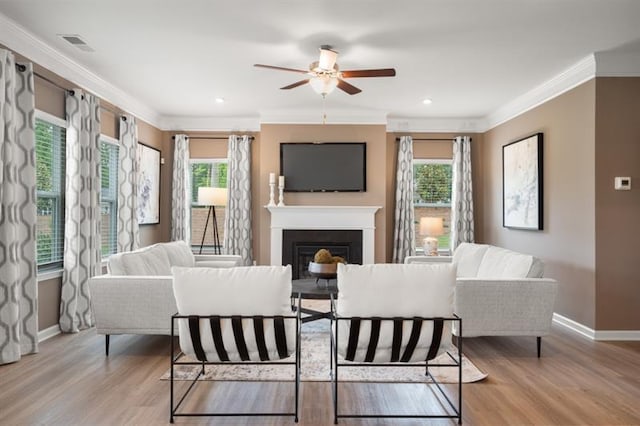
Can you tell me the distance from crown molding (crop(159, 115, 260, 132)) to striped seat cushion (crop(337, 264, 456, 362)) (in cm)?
512

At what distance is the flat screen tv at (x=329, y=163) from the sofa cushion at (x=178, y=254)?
1962 mm

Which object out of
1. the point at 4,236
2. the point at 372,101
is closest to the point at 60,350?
the point at 4,236

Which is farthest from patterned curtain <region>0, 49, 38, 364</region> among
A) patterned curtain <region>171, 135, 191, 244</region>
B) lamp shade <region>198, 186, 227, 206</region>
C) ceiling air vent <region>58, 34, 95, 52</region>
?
patterned curtain <region>171, 135, 191, 244</region>

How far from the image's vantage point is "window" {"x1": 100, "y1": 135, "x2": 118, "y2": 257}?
5.46 meters

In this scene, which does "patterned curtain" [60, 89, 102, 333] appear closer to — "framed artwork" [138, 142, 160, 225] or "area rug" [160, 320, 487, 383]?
"framed artwork" [138, 142, 160, 225]

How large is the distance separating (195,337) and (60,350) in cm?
207

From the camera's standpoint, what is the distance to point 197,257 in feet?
19.3

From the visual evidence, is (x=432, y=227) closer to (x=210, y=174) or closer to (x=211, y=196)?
(x=211, y=196)

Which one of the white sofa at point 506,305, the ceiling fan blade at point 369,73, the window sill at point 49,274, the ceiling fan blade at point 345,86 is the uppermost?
the ceiling fan blade at point 345,86

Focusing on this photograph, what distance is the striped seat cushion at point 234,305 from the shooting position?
2.52m

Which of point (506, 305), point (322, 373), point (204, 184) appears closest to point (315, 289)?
point (322, 373)

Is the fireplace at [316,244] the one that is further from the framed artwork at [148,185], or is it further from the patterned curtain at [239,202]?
the framed artwork at [148,185]

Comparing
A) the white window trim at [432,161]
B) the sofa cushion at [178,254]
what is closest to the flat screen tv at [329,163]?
the white window trim at [432,161]

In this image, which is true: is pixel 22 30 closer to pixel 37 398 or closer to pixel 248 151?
pixel 37 398
